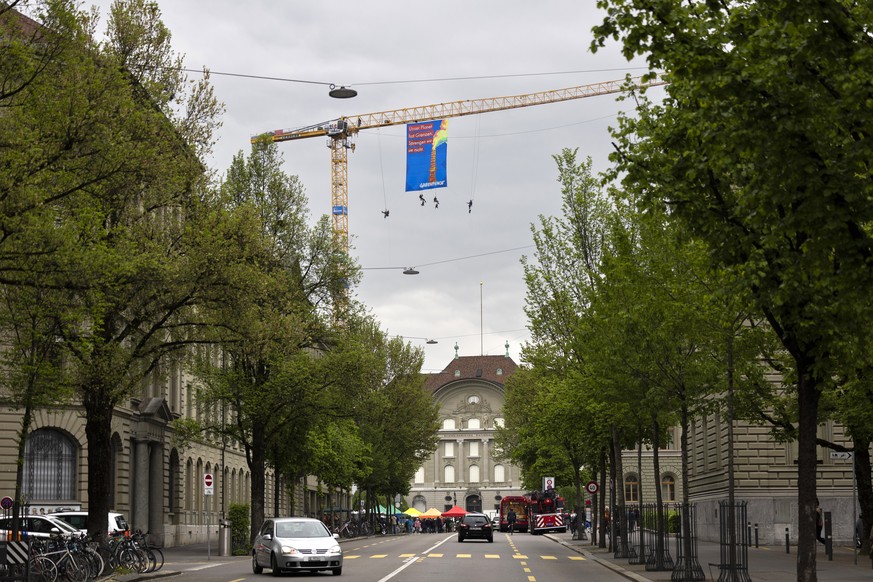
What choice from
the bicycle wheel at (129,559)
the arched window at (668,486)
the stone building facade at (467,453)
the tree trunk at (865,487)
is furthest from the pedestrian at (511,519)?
the bicycle wheel at (129,559)

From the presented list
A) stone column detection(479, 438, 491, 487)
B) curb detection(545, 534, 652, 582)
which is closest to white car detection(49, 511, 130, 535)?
curb detection(545, 534, 652, 582)

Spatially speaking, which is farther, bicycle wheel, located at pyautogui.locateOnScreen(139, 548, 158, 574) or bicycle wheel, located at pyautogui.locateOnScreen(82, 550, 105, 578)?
bicycle wheel, located at pyautogui.locateOnScreen(139, 548, 158, 574)

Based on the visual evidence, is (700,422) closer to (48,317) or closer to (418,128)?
(418,128)

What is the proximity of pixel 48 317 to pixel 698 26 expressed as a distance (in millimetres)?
17166

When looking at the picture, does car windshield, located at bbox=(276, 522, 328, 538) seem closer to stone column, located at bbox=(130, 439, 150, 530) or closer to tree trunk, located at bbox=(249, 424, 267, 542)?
tree trunk, located at bbox=(249, 424, 267, 542)

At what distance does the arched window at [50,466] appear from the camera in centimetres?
4641

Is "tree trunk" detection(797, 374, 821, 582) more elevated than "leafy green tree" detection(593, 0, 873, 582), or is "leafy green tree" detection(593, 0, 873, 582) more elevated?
"leafy green tree" detection(593, 0, 873, 582)

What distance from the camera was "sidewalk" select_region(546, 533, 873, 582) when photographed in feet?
93.4

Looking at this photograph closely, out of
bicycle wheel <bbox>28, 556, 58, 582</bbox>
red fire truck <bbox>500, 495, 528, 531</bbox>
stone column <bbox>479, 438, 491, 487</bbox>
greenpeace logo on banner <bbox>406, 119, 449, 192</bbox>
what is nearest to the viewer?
bicycle wheel <bbox>28, 556, 58, 582</bbox>

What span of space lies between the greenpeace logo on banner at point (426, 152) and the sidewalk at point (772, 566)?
3746cm

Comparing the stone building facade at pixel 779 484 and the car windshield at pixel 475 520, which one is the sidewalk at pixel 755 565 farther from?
the car windshield at pixel 475 520

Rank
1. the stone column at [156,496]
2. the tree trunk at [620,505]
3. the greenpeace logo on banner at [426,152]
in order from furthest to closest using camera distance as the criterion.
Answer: the greenpeace logo on banner at [426,152]
the stone column at [156,496]
the tree trunk at [620,505]

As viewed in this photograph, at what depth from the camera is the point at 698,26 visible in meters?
14.6

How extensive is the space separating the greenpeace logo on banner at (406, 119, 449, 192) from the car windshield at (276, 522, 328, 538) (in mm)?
47674
